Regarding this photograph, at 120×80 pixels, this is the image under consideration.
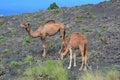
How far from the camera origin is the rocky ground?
1848 centimetres

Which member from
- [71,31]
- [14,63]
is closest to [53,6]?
[71,31]

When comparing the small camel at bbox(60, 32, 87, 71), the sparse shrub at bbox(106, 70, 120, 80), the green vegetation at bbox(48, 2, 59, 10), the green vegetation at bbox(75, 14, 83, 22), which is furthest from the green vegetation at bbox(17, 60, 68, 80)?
the green vegetation at bbox(48, 2, 59, 10)

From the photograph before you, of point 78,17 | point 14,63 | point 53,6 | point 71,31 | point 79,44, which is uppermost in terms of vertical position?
point 53,6

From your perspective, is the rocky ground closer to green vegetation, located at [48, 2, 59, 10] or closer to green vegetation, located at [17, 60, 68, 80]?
green vegetation, located at [17, 60, 68, 80]

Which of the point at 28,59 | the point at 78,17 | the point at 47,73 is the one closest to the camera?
the point at 47,73

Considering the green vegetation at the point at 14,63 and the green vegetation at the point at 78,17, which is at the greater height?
the green vegetation at the point at 78,17

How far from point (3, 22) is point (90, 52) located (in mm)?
14623

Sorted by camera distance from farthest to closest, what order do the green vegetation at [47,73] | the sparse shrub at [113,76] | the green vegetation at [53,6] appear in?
the green vegetation at [53,6] → the green vegetation at [47,73] → the sparse shrub at [113,76]

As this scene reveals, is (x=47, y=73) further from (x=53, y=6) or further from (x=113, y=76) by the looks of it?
(x=53, y=6)

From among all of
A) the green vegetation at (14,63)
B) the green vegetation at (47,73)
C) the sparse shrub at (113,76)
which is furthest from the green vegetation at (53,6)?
the sparse shrub at (113,76)

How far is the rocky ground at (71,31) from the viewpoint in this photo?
18484mm

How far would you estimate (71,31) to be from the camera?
27.0 metres

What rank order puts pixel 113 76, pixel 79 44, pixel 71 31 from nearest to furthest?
pixel 113 76 < pixel 79 44 < pixel 71 31

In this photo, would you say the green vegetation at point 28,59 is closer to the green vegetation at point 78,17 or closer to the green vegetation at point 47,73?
the green vegetation at point 47,73
